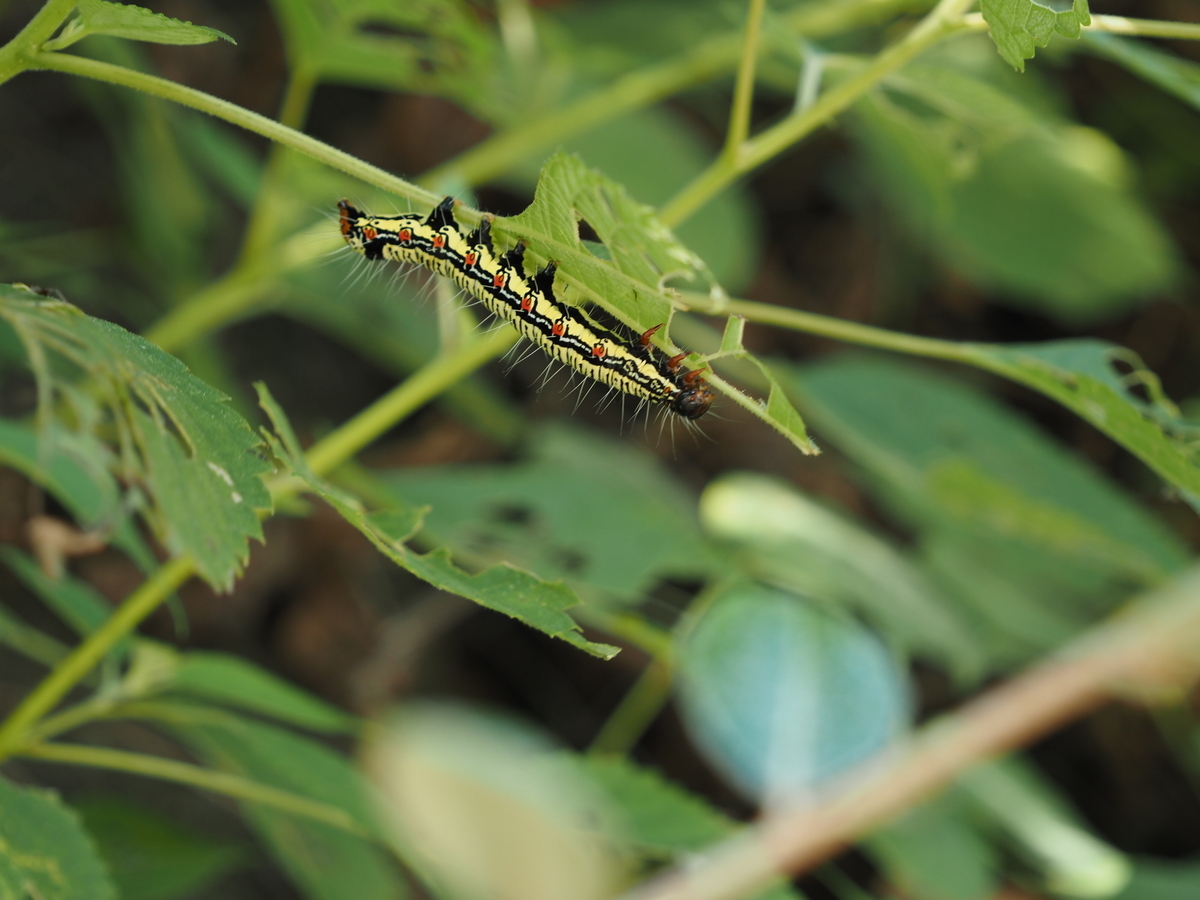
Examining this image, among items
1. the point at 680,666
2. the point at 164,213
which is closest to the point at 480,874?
the point at 680,666

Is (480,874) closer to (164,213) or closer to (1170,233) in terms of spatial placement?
(164,213)

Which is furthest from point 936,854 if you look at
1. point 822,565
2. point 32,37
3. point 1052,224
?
point 32,37

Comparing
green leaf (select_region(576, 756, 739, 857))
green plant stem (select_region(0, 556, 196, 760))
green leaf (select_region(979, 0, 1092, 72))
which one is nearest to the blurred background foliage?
green leaf (select_region(576, 756, 739, 857))

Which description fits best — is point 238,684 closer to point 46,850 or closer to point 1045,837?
point 46,850

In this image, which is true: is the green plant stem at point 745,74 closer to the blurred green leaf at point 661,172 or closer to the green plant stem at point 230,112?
the green plant stem at point 230,112

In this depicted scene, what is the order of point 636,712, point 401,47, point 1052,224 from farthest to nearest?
point 1052,224, point 636,712, point 401,47

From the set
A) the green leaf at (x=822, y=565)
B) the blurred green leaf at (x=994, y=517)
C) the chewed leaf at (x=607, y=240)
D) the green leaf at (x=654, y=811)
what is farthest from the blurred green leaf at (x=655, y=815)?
the chewed leaf at (x=607, y=240)

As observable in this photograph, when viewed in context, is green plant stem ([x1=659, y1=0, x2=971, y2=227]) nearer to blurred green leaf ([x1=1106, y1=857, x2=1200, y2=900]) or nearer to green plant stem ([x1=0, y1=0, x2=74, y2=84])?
green plant stem ([x1=0, y1=0, x2=74, y2=84])
